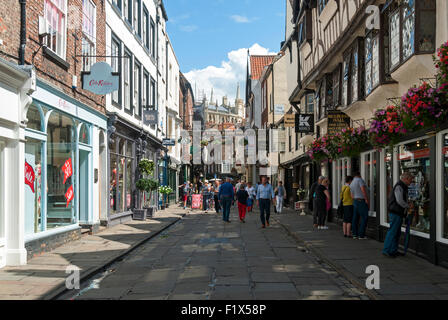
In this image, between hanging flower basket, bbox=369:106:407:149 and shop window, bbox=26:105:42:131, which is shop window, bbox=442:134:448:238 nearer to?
hanging flower basket, bbox=369:106:407:149

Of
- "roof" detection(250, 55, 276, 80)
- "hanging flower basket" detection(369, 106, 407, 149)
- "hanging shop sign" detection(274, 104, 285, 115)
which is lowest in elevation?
"hanging flower basket" detection(369, 106, 407, 149)

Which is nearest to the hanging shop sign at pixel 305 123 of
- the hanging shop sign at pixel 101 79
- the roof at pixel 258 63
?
the hanging shop sign at pixel 101 79

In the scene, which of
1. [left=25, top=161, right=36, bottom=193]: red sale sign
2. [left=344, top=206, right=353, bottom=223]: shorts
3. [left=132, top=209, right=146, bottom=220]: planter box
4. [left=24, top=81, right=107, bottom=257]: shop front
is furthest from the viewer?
[left=132, top=209, right=146, bottom=220]: planter box

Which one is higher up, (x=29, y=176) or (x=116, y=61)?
(x=116, y=61)

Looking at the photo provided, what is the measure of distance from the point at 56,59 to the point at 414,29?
7873 millimetres

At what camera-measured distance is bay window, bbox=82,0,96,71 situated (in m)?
14.9

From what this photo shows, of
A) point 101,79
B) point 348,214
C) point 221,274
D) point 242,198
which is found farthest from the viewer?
point 242,198

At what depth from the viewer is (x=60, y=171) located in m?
13.0

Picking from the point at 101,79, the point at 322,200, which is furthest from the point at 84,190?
the point at 322,200

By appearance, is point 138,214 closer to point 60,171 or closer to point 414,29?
point 60,171

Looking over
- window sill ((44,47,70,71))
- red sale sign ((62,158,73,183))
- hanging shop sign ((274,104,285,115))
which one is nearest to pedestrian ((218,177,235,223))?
red sale sign ((62,158,73,183))

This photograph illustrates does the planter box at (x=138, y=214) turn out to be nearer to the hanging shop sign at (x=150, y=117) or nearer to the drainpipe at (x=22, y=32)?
the hanging shop sign at (x=150, y=117)

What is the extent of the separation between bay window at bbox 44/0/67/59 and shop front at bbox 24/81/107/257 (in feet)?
3.77

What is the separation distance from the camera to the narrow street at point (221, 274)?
700cm
